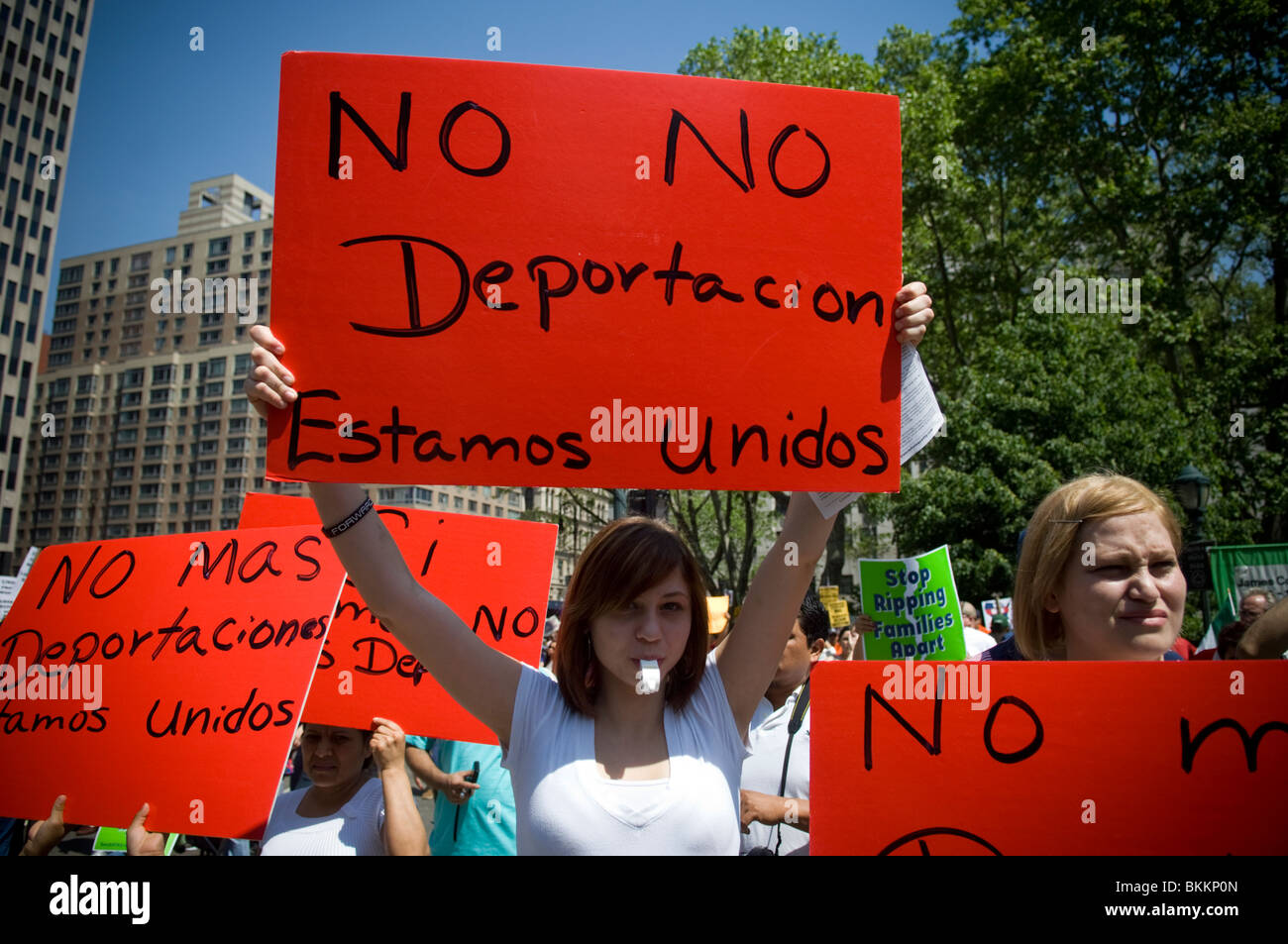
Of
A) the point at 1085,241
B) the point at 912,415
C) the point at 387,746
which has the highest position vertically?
the point at 1085,241

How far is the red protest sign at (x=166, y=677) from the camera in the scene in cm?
235

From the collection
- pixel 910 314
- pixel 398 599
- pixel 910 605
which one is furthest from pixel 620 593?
pixel 910 605

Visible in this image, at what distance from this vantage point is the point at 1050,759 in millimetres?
1649

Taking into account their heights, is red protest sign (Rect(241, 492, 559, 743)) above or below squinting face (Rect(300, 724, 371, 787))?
above

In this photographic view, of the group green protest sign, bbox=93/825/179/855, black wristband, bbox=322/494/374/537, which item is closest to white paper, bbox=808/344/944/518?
black wristband, bbox=322/494/374/537

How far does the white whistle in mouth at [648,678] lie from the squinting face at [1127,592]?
35.4 inches

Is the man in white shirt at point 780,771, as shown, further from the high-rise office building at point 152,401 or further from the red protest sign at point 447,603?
the high-rise office building at point 152,401

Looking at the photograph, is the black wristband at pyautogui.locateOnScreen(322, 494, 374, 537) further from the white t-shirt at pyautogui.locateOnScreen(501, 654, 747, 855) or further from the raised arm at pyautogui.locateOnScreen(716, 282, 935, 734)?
the raised arm at pyautogui.locateOnScreen(716, 282, 935, 734)

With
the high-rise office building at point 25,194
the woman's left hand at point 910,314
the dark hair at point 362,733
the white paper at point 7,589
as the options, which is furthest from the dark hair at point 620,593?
the high-rise office building at point 25,194

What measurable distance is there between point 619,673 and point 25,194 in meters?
97.6

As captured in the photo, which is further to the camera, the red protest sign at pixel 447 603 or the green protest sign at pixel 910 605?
the green protest sign at pixel 910 605

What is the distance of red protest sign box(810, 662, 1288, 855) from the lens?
1.62 m

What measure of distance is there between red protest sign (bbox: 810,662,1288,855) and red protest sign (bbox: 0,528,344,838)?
1448 mm

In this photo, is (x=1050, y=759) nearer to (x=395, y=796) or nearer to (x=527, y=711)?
(x=527, y=711)
